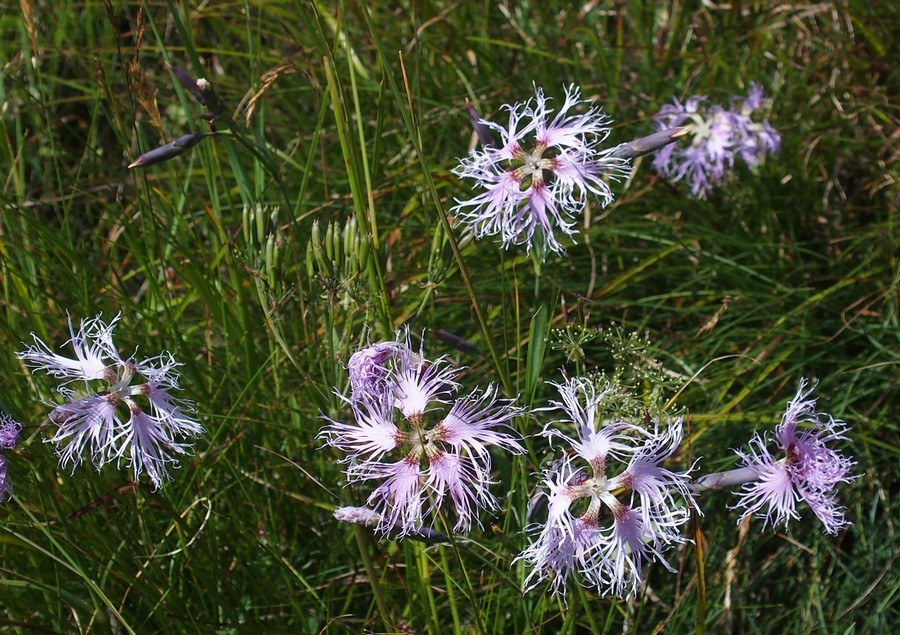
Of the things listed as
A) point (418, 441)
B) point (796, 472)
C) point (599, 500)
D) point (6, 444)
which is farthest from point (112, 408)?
point (796, 472)

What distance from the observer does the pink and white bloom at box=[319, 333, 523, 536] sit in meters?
1.14

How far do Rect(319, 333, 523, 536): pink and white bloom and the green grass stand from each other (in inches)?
3.6

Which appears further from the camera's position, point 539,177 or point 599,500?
point 539,177

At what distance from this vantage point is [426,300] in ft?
4.72

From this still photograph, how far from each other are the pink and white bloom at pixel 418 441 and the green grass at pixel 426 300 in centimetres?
9

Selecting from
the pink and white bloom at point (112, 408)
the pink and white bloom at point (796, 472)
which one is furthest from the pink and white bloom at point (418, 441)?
the pink and white bloom at point (796, 472)

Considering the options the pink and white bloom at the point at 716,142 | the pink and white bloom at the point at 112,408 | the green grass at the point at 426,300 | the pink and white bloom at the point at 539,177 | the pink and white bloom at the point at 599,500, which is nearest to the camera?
the pink and white bloom at the point at 599,500

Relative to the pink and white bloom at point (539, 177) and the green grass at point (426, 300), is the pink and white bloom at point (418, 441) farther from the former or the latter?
the pink and white bloom at point (539, 177)

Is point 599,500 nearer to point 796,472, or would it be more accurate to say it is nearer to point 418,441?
point 418,441

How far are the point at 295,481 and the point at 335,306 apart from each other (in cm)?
57

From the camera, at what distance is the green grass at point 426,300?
1.48 meters

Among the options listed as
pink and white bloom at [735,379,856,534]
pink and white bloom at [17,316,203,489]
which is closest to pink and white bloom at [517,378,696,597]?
pink and white bloom at [735,379,856,534]

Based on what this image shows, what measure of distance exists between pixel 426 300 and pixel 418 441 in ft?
1.05

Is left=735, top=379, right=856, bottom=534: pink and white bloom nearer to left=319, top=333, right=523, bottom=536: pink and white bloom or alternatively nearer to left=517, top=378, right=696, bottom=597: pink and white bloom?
left=517, top=378, right=696, bottom=597: pink and white bloom
